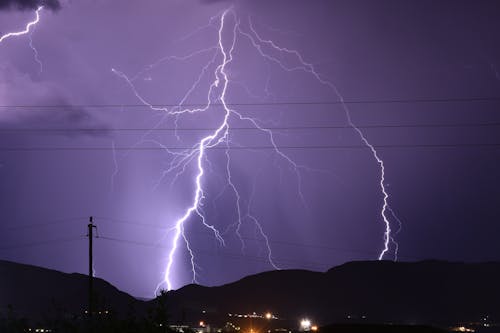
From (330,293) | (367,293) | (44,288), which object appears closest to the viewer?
(44,288)

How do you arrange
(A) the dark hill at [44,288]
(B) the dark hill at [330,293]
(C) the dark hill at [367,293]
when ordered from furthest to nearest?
1. (C) the dark hill at [367,293]
2. (B) the dark hill at [330,293]
3. (A) the dark hill at [44,288]

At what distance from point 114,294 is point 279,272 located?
137ft

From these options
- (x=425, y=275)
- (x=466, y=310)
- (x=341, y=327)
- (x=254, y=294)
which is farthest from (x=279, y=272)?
(x=341, y=327)

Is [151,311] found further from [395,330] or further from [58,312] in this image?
[395,330]

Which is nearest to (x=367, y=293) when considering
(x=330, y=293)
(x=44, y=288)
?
(x=330, y=293)

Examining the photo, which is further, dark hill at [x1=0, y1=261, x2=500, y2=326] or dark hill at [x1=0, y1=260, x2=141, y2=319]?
dark hill at [x1=0, y1=261, x2=500, y2=326]

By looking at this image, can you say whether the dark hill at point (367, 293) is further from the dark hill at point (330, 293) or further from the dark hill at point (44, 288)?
the dark hill at point (44, 288)

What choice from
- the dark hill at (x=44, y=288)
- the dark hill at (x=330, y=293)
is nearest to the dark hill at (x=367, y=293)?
the dark hill at (x=330, y=293)

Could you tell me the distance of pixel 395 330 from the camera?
19.8m

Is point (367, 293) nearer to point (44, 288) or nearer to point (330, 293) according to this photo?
point (330, 293)

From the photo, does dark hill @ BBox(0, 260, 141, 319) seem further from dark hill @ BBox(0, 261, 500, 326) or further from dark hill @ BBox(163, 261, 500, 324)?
dark hill @ BBox(163, 261, 500, 324)

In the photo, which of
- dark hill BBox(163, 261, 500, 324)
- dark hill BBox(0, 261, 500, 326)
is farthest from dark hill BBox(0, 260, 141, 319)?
dark hill BBox(163, 261, 500, 324)

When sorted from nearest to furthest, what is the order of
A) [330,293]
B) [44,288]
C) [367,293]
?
[44,288] → [367,293] → [330,293]

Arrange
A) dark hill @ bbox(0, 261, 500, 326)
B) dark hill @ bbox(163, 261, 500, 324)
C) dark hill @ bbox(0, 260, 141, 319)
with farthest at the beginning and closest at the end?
dark hill @ bbox(163, 261, 500, 324) < dark hill @ bbox(0, 261, 500, 326) < dark hill @ bbox(0, 260, 141, 319)
